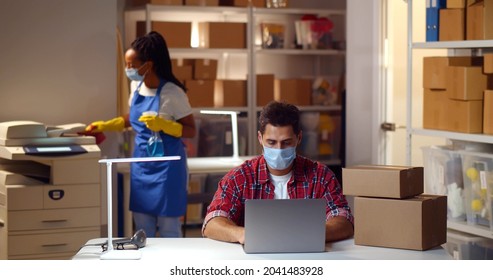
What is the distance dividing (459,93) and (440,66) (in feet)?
0.66

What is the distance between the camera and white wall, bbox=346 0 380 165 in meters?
5.42

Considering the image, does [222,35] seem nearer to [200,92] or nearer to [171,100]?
[200,92]

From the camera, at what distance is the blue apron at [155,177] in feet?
14.3

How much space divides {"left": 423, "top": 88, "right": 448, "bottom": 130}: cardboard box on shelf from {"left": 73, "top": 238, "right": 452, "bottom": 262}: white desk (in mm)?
1521

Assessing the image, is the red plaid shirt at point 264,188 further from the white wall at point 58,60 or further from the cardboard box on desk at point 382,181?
the white wall at point 58,60

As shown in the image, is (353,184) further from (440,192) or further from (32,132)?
(32,132)

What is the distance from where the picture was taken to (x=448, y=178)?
4.30 meters

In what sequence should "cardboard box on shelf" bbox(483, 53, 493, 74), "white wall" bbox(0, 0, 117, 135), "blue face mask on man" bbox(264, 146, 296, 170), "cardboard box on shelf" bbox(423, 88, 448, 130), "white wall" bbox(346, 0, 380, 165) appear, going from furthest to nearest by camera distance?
"white wall" bbox(346, 0, 380, 165) → "white wall" bbox(0, 0, 117, 135) → "cardboard box on shelf" bbox(423, 88, 448, 130) → "cardboard box on shelf" bbox(483, 53, 493, 74) → "blue face mask on man" bbox(264, 146, 296, 170)

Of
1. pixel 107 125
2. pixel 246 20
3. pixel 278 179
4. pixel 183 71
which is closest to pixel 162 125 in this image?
pixel 107 125

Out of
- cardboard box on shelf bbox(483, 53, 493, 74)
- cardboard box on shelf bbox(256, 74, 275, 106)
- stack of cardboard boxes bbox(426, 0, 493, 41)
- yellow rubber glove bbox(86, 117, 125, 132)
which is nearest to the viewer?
cardboard box on shelf bbox(483, 53, 493, 74)

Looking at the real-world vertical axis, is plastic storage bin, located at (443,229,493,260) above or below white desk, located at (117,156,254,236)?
below

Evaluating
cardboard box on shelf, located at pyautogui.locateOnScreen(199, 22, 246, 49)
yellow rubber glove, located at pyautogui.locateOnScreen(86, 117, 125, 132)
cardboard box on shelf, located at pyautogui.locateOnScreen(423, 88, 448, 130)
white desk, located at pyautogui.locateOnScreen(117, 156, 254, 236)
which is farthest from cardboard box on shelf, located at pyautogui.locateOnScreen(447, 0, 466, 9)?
cardboard box on shelf, located at pyautogui.locateOnScreen(199, 22, 246, 49)

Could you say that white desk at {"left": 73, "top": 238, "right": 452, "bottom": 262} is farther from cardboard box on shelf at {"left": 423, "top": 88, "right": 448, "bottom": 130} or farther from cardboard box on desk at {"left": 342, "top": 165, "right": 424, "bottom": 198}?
cardboard box on shelf at {"left": 423, "top": 88, "right": 448, "bottom": 130}

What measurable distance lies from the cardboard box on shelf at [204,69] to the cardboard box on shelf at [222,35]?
0.40 feet
